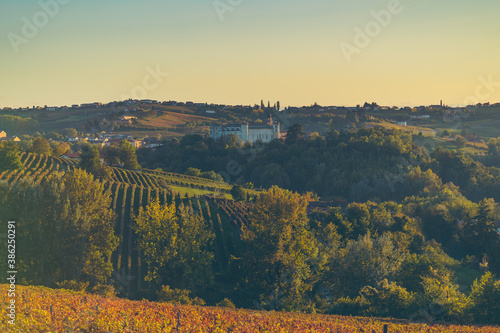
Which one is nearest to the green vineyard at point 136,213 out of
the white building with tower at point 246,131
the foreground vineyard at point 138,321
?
the foreground vineyard at point 138,321

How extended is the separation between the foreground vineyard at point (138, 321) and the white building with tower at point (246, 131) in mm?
123563

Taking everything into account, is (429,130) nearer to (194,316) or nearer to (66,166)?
(66,166)

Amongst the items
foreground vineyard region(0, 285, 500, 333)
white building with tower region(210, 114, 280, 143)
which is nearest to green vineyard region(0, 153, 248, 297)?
foreground vineyard region(0, 285, 500, 333)

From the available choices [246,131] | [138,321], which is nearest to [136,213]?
[138,321]

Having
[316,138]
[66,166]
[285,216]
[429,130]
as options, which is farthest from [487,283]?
[429,130]

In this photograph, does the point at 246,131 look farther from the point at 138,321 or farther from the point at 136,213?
the point at 138,321

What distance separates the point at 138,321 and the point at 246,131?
137098 millimetres

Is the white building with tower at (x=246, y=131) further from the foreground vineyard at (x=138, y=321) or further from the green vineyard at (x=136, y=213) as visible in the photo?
the foreground vineyard at (x=138, y=321)

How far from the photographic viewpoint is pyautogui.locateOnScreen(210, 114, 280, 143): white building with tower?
511 feet

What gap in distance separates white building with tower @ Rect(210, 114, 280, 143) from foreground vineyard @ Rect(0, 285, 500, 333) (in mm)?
123563

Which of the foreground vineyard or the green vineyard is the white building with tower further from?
the foreground vineyard

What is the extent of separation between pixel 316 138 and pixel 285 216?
3319 inches

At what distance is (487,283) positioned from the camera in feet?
113

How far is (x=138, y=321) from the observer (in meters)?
21.9
